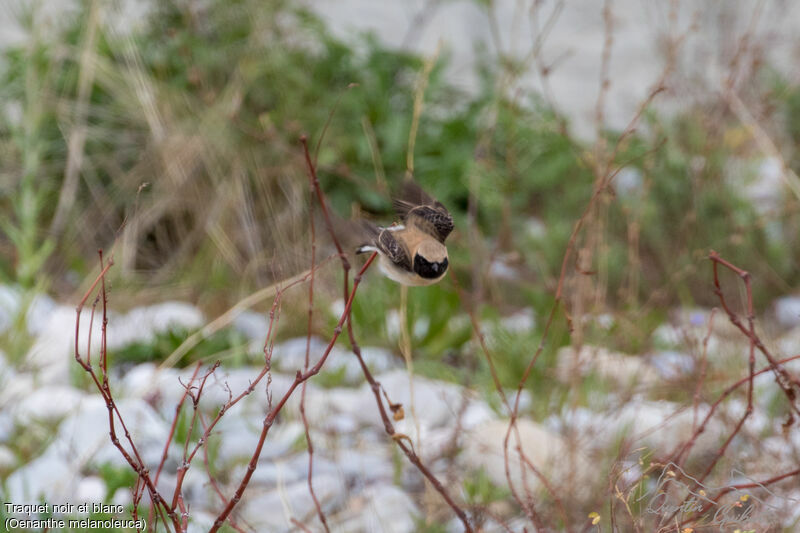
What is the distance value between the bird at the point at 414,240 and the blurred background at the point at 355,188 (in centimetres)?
136

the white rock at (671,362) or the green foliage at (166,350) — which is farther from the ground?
the green foliage at (166,350)

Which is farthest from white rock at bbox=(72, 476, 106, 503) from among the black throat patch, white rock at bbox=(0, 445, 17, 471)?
the black throat patch

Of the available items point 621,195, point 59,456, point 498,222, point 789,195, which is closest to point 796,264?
point 789,195

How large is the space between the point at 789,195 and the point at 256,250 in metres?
2.07

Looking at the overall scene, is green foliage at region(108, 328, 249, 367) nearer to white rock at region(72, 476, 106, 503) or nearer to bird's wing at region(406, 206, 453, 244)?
white rock at region(72, 476, 106, 503)

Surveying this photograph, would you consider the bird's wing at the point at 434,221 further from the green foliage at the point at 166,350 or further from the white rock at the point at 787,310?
the white rock at the point at 787,310

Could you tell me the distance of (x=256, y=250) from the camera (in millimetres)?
3287

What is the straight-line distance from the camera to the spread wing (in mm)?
921

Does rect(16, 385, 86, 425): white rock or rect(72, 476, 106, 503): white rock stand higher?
rect(16, 385, 86, 425): white rock

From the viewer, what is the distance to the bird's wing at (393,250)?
881 mm

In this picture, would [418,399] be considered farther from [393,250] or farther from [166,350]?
[393,250]

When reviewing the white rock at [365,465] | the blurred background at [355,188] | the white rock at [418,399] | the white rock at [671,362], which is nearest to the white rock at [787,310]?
the blurred background at [355,188]

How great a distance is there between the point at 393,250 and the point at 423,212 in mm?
71

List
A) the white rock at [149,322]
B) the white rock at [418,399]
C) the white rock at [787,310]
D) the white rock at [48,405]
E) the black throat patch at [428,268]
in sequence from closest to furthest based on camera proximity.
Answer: the black throat patch at [428,268] → the white rock at [48,405] → the white rock at [418,399] → the white rock at [149,322] → the white rock at [787,310]
